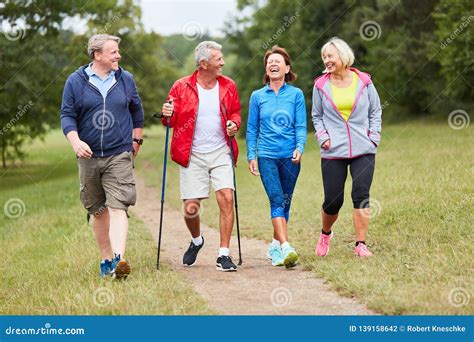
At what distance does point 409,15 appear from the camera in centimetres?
3338

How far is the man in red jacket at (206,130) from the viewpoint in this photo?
751 cm

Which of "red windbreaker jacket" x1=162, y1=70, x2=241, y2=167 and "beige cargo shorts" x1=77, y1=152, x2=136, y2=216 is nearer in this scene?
"beige cargo shorts" x1=77, y1=152, x2=136, y2=216

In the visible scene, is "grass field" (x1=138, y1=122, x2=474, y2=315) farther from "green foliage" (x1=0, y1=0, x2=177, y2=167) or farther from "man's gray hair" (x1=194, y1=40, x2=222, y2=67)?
"green foliage" (x1=0, y1=0, x2=177, y2=167)

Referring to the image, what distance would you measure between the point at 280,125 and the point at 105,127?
1.86m

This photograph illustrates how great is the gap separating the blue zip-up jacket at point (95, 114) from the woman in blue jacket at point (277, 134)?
141cm

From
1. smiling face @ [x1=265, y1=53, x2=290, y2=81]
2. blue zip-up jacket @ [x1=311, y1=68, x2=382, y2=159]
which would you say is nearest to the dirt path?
blue zip-up jacket @ [x1=311, y1=68, x2=382, y2=159]

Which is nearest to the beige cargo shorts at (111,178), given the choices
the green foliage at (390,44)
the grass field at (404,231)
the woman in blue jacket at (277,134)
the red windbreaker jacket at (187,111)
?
the red windbreaker jacket at (187,111)

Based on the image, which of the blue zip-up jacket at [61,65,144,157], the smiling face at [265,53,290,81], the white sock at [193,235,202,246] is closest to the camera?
the blue zip-up jacket at [61,65,144,157]

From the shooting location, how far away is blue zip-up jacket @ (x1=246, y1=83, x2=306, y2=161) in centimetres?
767

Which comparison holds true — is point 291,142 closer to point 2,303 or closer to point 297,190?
point 2,303

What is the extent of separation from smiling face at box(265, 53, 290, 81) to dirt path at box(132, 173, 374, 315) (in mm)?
2016

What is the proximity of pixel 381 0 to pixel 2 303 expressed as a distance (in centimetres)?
2869

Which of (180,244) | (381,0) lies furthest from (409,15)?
(180,244)

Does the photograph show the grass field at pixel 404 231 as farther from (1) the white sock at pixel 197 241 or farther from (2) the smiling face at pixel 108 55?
(2) the smiling face at pixel 108 55
